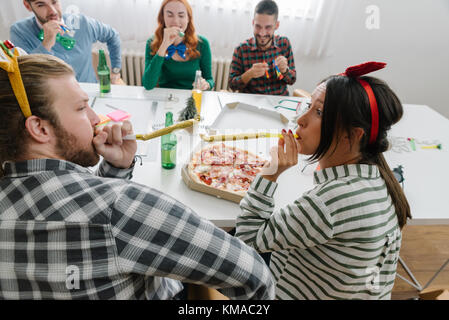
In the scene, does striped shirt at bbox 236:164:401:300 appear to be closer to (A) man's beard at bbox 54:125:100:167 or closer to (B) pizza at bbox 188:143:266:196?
(B) pizza at bbox 188:143:266:196

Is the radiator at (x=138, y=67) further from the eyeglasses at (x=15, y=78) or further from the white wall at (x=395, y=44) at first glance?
the eyeglasses at (x=15, y=78)

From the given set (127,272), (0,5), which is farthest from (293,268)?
(0,5)

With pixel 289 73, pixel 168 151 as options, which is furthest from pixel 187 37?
pixel 168 151

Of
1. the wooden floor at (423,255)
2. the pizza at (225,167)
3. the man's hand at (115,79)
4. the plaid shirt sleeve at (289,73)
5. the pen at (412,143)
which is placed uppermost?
the plaid shirt sleeve at (289,73)

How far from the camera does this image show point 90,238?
0.65m

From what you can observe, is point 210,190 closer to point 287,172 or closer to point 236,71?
point 287,172

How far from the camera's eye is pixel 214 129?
175cm

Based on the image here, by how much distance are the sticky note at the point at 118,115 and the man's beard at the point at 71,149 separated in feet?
2.80

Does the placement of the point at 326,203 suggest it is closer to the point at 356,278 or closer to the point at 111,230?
the point at 356,278

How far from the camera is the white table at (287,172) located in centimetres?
129

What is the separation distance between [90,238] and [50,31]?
5.81 ft

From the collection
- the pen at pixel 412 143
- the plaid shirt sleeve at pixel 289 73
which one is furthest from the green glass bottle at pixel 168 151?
the pen at pixel 412 143

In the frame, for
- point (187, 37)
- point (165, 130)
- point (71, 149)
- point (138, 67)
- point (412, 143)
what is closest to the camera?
point (71, 149)

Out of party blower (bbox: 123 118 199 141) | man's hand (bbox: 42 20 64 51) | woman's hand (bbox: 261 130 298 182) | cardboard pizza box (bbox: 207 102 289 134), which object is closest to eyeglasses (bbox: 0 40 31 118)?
party blower (bbox: 123 118 199 141)
